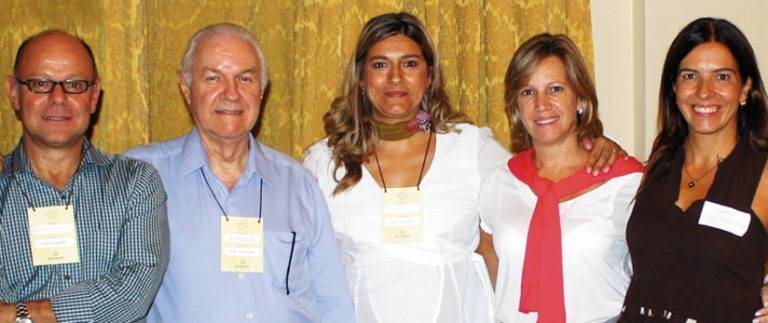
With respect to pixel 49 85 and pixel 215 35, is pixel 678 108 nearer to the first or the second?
pixel 215 35

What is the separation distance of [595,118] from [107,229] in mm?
1725

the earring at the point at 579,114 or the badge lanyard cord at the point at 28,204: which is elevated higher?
the earring at the point at 579,114

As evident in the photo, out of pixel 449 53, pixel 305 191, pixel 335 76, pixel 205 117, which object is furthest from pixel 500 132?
pixel 205 117

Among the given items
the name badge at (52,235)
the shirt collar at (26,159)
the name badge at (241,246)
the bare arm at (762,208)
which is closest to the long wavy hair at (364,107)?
the name badge at (241,246)

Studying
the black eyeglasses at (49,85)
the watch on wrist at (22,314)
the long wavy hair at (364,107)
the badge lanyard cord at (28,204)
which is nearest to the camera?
the watch on wrist at (22,314)

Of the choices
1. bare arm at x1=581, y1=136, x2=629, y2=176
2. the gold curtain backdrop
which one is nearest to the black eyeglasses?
the gold curtain backdrop

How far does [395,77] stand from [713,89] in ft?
3.68

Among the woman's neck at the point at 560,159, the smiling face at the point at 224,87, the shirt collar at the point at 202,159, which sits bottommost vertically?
the woman's neck at the point at 560,159

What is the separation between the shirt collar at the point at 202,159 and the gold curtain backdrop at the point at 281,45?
3.46 feet

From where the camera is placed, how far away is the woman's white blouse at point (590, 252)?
3186 millimetres

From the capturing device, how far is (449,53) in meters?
4.37

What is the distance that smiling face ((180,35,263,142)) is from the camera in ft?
10.2

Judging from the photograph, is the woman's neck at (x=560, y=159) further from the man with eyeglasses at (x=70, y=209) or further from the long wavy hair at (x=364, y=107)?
the man with eyeglasses at (x=70, y=209)

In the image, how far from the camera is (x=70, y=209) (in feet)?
9.30
